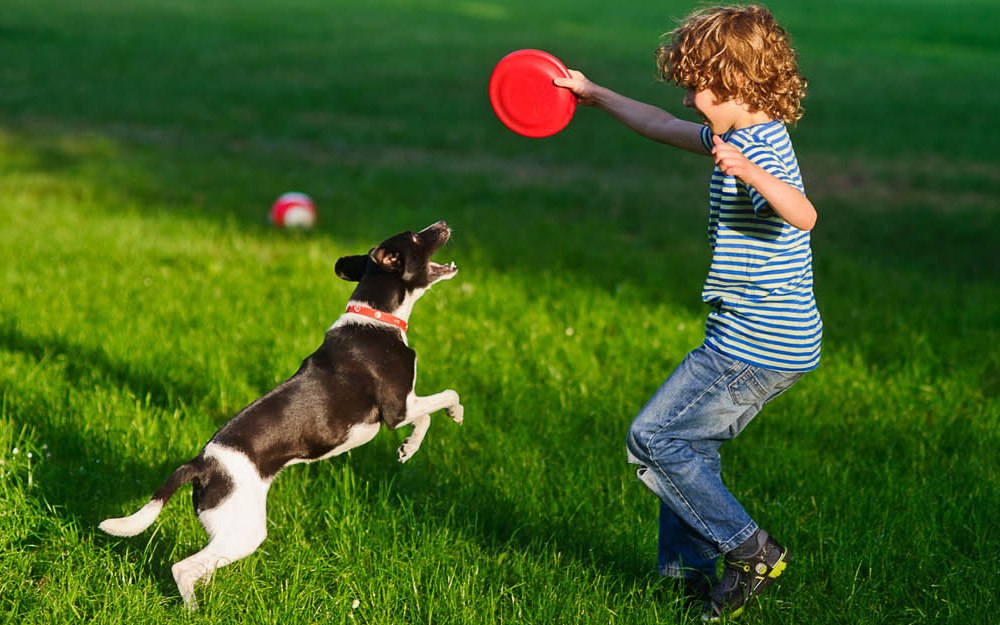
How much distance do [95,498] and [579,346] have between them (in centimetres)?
306

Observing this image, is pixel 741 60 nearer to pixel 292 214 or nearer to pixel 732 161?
pixel 732 161

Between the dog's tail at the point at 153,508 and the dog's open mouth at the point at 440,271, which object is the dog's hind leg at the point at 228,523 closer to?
the dog's tail at the point at 153,508

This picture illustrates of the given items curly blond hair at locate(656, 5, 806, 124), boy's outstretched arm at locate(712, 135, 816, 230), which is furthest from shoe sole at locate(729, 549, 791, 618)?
curly blond hair at locate(656, 5, 806, 124)

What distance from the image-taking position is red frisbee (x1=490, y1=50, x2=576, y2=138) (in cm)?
433

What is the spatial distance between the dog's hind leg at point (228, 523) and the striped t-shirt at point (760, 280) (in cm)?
161

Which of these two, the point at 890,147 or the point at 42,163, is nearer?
the point at 42,163

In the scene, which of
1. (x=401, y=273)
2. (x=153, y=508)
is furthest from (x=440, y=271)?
(x=153, y=508)

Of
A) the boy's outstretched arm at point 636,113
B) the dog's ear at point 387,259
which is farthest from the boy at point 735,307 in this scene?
the dog's ear at point 387,259

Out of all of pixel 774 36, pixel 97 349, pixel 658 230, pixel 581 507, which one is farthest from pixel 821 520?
pixel 658 230

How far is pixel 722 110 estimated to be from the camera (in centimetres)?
367

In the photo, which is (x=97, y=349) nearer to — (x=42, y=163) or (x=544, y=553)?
(x=544, y=553)

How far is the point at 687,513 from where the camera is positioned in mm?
3842

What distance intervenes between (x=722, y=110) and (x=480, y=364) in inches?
118

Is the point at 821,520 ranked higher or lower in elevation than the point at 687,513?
lower
